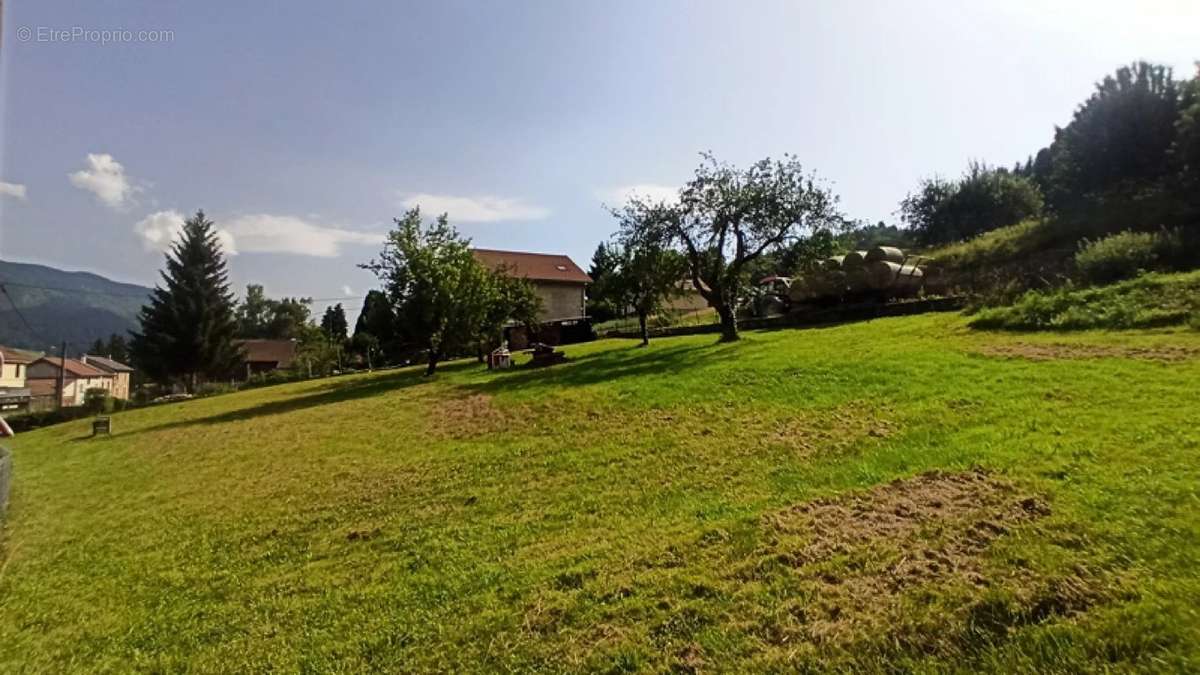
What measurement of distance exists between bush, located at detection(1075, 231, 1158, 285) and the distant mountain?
23.9m

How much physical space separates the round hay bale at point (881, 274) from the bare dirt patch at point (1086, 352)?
11.5 meters

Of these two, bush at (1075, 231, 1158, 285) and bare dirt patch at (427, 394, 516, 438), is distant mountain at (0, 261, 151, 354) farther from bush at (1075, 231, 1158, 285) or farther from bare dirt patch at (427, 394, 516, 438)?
bush at (1075, 231, 1158, 285)

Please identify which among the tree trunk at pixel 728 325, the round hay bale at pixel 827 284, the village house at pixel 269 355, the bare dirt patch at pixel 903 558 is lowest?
the village house at pixel 269 355

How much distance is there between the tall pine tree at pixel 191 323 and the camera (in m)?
47.2

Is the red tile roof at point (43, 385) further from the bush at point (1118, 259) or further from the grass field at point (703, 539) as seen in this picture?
the bush at point (1118, 259)

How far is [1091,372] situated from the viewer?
8.45 m

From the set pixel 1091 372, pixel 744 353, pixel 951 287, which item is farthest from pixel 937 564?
pixel 951 287

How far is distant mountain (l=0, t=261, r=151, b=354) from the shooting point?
33781mm

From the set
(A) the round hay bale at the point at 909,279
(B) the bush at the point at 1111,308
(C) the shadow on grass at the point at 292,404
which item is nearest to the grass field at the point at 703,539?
(B) the bush at the point at 1111,308

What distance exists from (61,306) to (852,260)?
142 metres

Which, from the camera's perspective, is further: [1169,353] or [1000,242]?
[1000,242]

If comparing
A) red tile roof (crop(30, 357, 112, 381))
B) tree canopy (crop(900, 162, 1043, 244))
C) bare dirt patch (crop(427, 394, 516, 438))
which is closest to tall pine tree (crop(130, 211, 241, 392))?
red tile roof (crop(30, 357, 112, 381))

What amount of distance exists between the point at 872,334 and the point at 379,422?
44.8 ft

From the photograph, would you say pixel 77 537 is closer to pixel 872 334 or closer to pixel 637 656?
pixel 637 656
